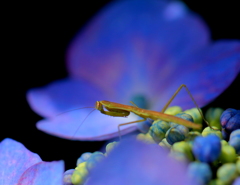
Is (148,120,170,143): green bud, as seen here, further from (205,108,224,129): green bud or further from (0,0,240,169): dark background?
(0,0,240,169): dark background

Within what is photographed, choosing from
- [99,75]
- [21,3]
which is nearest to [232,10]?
[99,75]

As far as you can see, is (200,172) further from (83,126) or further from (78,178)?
(83,126)

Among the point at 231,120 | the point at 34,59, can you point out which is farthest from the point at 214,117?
the point at 34,59

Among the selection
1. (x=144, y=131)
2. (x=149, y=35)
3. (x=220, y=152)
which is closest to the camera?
(x=220, y=152)

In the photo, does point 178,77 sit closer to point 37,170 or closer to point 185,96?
point 185,96

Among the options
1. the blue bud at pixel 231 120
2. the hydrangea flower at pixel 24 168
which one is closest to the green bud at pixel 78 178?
the hydrangea flower at pixel 24 168

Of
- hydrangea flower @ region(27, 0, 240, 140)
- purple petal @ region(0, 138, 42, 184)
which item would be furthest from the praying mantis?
purple petal @ region(0, 138, 42, 184)

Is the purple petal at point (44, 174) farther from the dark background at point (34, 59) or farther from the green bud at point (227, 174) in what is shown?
the dark background at point (34, 59)

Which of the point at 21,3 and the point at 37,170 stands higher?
the point at 21,3
